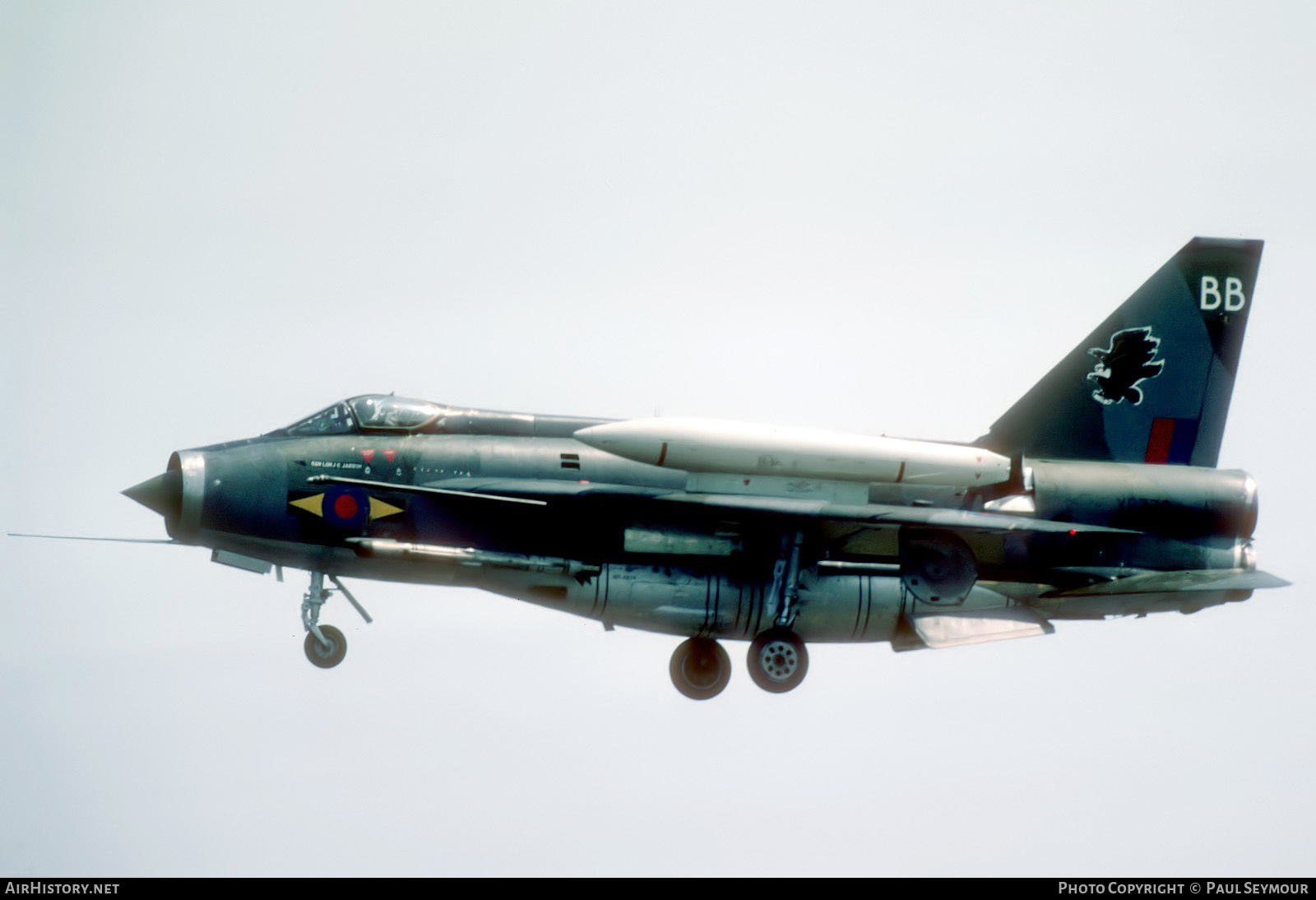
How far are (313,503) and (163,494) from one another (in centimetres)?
210

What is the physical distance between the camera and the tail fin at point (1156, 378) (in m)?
28.6

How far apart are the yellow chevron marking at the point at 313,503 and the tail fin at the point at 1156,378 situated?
10977mm

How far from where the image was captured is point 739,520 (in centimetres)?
2544

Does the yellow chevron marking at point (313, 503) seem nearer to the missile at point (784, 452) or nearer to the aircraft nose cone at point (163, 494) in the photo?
the aircraft nose cone at point (163, 494)

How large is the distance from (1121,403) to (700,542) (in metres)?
7.91

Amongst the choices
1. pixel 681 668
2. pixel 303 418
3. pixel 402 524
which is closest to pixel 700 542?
pixel 681 668

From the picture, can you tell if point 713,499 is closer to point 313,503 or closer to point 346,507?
point 346,507

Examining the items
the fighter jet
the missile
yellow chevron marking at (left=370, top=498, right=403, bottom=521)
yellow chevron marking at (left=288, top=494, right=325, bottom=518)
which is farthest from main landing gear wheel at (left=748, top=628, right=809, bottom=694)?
yellow chevron marking at (left=288, top=494, right=325, bottom=518)

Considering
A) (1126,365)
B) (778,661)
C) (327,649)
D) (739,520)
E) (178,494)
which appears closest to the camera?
(178,494)

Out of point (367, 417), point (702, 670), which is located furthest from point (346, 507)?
point (702, 670)

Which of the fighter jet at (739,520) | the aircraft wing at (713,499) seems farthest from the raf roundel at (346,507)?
the aircraft wing at (713,499)

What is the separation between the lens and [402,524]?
25.2 meters

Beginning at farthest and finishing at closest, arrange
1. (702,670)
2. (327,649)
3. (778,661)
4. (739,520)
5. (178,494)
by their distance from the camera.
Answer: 1. (702,670)
2. (778,661)
3. (327,649)
4. (739,520)
5. (178,494)

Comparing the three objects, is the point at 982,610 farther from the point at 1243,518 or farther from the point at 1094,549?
the point at 1243,518
